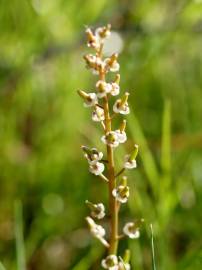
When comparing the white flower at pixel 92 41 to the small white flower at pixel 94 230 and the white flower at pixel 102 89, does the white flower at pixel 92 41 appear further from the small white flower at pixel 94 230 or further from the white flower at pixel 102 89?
the small white flower at pixel 94 230

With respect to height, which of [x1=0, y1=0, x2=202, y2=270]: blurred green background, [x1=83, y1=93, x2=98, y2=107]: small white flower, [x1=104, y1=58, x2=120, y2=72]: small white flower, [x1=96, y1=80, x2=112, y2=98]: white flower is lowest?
[x1=0, y1=0, x2=202, y2=270]: blurred green background

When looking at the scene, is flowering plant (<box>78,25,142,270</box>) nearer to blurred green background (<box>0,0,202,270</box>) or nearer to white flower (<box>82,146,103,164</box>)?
white flower (<box>82,146,103,164</box>)

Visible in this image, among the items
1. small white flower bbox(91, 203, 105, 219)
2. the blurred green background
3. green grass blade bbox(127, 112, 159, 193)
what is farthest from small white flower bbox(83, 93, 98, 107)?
green grass blade bbox(127, 112, 159, 193)

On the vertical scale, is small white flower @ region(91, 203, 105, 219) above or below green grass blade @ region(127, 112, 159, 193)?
above

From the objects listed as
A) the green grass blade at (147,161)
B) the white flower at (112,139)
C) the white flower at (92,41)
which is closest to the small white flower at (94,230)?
the white flower at (112,139)

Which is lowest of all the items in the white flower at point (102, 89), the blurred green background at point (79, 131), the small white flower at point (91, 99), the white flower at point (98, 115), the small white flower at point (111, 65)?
the blurred green background at point (79, 131)

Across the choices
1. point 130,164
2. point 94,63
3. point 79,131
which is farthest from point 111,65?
point 79,131

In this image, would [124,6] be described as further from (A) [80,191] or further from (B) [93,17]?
(A) [80,191]

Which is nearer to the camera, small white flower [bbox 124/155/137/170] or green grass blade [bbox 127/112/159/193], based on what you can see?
small white flower [bbox 124/155/137/170]
